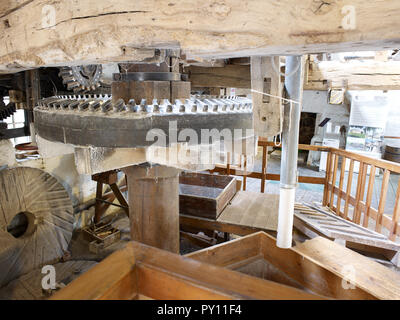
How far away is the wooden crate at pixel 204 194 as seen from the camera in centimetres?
329

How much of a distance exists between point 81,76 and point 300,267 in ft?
8.63

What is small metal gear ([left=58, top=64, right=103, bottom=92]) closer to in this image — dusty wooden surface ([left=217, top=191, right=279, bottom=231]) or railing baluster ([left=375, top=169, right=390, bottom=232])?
dusty wooden surface ([left=217, top=191, right=279, bottom=231])

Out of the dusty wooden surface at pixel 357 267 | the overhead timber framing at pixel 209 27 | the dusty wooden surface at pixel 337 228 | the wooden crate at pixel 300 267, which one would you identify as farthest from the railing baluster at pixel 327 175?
the overhead timber framing at pixel 209 27

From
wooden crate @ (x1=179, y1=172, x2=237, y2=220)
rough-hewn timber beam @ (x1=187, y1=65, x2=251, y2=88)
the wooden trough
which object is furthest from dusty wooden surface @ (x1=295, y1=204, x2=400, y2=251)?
the wooden trough

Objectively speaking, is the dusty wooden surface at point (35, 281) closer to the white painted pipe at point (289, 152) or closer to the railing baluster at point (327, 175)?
the white painted pipe at point (289, 152)

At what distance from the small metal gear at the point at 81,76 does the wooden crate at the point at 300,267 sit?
88.0 inches

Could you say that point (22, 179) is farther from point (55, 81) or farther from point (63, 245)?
point (55, 81)

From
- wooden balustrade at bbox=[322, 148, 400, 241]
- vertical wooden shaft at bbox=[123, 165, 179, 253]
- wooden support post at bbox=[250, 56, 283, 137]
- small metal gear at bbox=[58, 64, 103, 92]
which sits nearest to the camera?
wooden support post at bbox=[250, 56, 283, 137]

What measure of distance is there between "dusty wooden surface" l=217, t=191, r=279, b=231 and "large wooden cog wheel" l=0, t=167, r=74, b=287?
2316 mm

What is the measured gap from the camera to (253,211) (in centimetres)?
352

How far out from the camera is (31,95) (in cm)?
340

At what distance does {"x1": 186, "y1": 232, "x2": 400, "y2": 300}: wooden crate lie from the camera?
4.33ft
